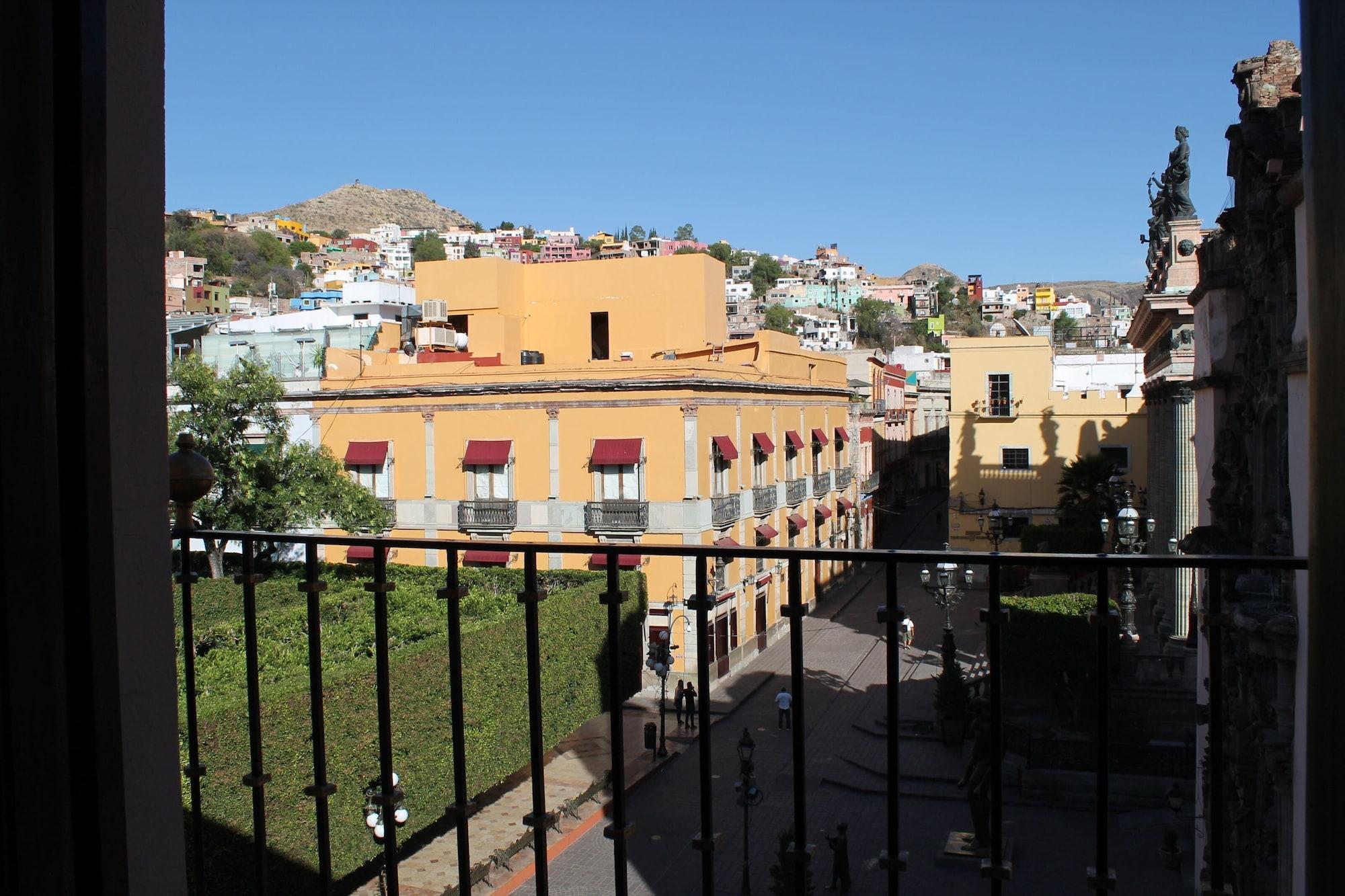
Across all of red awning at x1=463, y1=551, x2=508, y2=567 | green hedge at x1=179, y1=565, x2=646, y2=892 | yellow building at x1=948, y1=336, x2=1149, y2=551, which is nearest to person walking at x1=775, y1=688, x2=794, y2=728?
green hedge at x1=179, y1=565, x2=646, y2=892

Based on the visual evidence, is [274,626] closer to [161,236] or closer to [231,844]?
[231,844]

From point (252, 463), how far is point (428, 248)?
14341 cm

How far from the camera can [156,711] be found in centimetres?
203

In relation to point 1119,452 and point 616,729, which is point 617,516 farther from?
point 616,729

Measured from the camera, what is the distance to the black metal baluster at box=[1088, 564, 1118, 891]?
8.15 ft

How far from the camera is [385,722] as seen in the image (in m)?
3.26

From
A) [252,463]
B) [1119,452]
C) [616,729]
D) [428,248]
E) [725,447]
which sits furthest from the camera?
[428,248]

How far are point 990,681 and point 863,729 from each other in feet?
56.3

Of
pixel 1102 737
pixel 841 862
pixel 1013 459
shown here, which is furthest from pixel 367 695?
pixel 1013 459

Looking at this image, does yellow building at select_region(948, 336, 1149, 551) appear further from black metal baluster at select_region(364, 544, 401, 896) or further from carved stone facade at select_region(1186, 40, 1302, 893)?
black metal baluster at select_region(364, 544, 401, 896)

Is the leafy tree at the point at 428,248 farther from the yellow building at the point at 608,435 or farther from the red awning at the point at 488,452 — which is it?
the red awning at the point at 488,452

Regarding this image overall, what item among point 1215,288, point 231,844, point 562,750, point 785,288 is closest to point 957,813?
point 562,750

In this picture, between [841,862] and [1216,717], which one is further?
[841,862]

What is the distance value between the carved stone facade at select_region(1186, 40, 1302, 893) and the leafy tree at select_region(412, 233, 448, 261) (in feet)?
455
